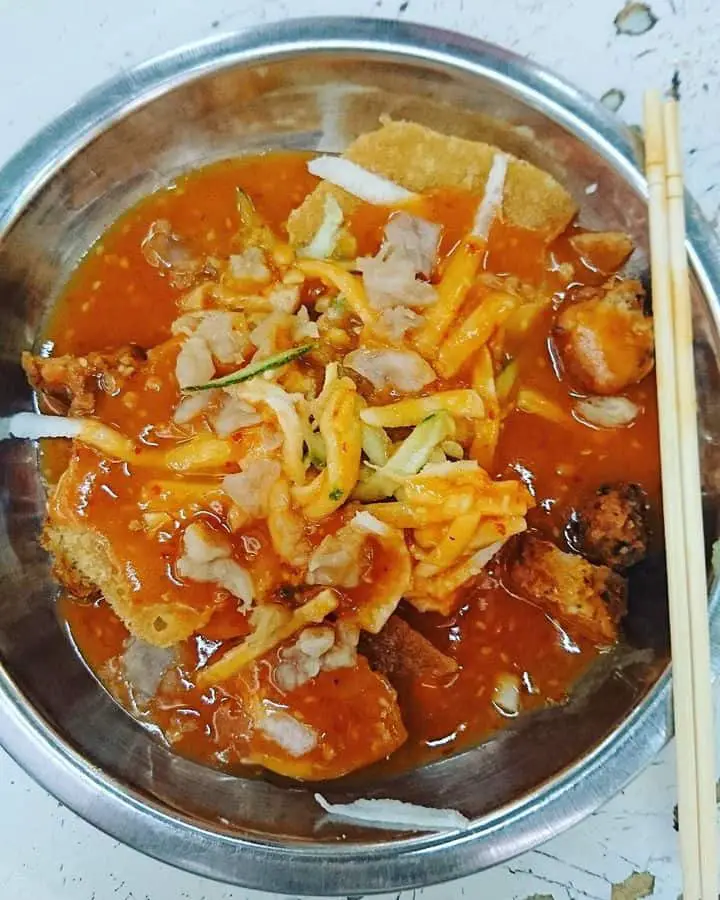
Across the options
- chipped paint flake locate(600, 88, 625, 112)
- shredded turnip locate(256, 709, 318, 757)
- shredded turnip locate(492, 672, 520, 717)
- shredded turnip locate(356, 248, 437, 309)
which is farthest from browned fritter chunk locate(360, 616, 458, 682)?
chipped paint flake locate(600, 88, 625, 112)

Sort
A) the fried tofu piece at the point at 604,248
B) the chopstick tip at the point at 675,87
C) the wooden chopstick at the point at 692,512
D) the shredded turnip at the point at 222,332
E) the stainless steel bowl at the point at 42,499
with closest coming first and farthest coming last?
the wooden chopstick at the point at 692,512
the stainless steel bowl at the point at 42,499
the shredded turnip at the point at 222,332
the fried tofu piece at the point at 604,248
the chopstick tip at the point at 675,87

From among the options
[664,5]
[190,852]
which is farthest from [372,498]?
[664,5]

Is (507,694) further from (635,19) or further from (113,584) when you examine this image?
(635,19)

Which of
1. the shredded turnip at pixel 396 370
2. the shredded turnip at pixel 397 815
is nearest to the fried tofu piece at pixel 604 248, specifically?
the shredded turnip at pixel 396 370

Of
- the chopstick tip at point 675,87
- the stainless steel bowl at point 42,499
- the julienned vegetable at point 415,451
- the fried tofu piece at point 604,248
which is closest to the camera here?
the stainless steel bowl at point 42,499

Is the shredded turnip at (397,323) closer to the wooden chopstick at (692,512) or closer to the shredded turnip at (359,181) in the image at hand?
the shredded turnip at (359,181)

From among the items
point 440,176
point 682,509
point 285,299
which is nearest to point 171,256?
point 285,299

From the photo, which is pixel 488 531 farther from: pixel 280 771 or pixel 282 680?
pixel 280 771
